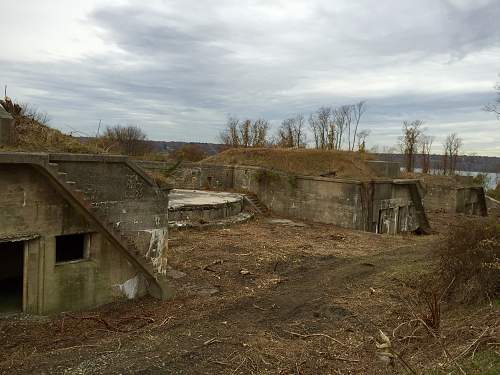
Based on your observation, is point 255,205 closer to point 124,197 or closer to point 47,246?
point 124,197

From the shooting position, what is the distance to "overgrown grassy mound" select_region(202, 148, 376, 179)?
24.5m

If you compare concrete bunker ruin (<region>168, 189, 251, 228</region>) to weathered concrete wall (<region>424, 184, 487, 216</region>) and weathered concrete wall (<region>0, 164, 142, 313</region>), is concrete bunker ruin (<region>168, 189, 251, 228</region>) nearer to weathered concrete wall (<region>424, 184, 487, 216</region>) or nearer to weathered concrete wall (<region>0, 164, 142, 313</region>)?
weathered concrete wall (<region>0, 164, 142, 313</region>)

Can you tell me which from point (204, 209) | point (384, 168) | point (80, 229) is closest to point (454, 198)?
point (384, 168)

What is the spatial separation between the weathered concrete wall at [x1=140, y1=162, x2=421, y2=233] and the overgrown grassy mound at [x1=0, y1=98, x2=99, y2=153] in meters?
14.4

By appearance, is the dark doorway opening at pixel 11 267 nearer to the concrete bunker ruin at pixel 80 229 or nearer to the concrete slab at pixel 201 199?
the concrete bunker ruin at pixel 80 229

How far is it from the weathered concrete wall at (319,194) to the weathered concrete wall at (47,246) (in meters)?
14.5

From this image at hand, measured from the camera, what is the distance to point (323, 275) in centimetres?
1245

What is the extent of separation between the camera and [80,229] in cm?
885

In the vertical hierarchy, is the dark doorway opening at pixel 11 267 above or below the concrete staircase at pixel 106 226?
below

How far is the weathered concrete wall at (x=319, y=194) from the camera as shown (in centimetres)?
2170

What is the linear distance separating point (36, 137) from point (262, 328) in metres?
6.48

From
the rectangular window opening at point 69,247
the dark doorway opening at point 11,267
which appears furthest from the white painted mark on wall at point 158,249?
the dark doorway opening at point 11,267

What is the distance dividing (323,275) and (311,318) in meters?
3.58

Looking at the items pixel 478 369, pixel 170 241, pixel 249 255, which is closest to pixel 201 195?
pixel 170 241
